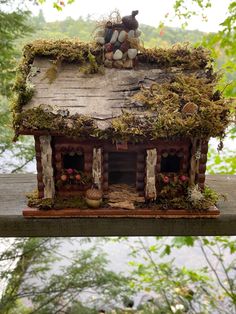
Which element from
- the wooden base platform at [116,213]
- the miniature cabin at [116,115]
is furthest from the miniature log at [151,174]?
the wooden base platform at [116,213]

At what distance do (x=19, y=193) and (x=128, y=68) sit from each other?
113cm

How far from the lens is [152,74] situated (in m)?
2.52

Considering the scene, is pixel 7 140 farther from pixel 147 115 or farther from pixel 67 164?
pixel 147 115

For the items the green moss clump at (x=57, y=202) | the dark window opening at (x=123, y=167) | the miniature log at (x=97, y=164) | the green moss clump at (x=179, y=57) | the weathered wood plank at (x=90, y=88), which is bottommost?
the green moss clump at (x=57, y=202)

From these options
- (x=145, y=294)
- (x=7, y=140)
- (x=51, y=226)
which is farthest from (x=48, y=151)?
(x=145, y=294)

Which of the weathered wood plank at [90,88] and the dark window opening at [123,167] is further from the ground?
the weathered wood plank at [90,88]

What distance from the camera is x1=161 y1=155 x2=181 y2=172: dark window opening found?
2.57m

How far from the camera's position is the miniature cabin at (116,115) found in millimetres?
2152

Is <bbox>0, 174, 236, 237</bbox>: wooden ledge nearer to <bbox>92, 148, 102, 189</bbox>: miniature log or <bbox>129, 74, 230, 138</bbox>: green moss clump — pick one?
<bbox>92, 148, 102, 189</bbox>: miniature log

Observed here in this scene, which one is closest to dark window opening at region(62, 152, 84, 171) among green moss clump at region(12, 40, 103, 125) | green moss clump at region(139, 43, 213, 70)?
green moss clump at region(12, 40, 103, 125)

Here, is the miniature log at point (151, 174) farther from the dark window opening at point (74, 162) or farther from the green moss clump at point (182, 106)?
the dark window opening at point (74, 162)

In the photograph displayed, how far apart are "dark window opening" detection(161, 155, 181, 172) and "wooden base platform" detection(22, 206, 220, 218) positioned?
1.18 ft

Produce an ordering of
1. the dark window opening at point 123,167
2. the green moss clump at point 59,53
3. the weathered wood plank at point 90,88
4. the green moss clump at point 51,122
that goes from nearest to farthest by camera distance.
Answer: the green moss clump at point 51,122 < the weathered wood plank at point 90,88 < the green moss clump at point 59,53 < the dark window opening at point 123,167

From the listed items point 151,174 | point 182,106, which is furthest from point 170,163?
point 182,106
